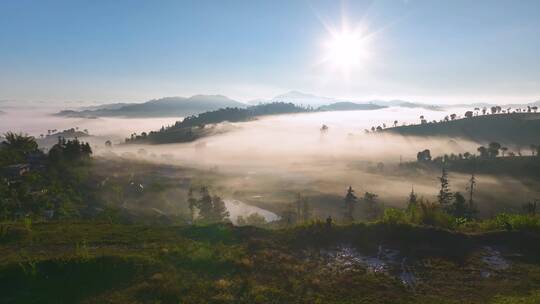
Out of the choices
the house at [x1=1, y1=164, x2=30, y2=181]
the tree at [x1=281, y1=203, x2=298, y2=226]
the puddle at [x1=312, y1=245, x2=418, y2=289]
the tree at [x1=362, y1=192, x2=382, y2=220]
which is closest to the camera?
the puddle at [x1=312, y1=245, x2=418, y2=289]

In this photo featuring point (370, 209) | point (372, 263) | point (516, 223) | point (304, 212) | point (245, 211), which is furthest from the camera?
point (245, 211)

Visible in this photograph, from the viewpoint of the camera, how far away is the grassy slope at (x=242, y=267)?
22.6 meters

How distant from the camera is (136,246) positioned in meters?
30.6

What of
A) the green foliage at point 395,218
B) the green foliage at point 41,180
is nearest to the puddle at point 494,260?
the green foliage at point 395,218

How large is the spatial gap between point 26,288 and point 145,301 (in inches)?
303

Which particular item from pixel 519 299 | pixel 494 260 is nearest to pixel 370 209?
pixel 494 260

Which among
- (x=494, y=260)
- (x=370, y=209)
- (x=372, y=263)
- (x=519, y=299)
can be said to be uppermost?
(x=494, y=260)

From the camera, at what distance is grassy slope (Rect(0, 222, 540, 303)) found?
891 inches

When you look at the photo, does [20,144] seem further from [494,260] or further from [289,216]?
[494,260]

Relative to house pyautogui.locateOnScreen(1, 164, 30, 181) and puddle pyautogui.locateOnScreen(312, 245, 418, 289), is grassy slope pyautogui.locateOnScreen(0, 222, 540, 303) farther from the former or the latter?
house pyautogui.locateOnScreen(1, 164, 30, 181)

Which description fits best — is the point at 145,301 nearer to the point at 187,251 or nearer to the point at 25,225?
the point at 187,251

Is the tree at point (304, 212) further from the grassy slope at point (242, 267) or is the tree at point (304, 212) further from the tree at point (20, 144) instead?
the tree at point (20, 144)

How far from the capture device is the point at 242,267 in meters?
26.7

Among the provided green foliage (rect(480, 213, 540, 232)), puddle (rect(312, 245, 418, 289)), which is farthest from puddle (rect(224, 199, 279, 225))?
puddle (rect(312, 245, 418, 289))
